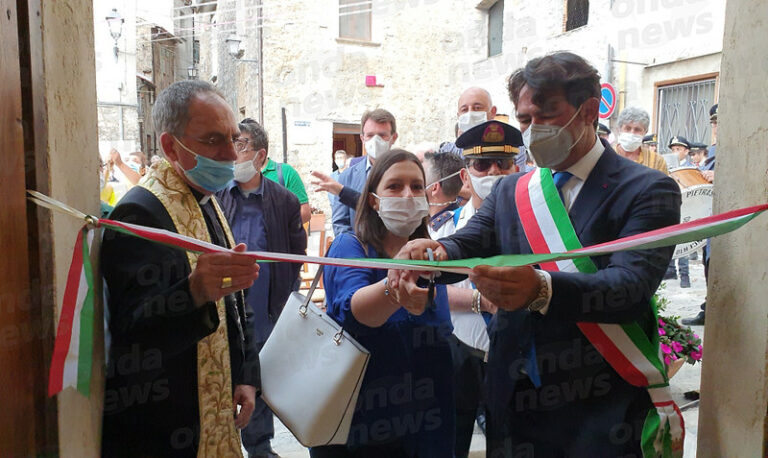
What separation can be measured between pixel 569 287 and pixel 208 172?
4.44 feet

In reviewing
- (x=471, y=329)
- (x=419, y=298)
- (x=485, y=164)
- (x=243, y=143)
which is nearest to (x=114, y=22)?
(x=243, y=143)

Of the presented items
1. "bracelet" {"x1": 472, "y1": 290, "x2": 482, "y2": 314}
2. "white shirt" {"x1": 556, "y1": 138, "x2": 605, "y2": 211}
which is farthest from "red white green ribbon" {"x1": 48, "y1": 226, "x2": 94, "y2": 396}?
"bracelet" {"x1": 472, "y1": 290, "x2": 482, "y2": 314}

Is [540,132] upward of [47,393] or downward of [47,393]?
upward

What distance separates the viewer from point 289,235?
13.3 ft

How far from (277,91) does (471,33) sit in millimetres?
6165

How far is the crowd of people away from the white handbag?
0.34 feet

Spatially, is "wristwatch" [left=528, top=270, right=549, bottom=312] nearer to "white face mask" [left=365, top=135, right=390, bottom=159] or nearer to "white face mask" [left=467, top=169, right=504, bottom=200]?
"white face mask" [left=467, top=169, right=504, bottom=200]

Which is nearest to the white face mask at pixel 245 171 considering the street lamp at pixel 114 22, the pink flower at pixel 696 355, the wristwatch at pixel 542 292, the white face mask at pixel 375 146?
the white face mask at pixel 375 146

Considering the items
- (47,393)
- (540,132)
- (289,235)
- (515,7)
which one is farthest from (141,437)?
(515,7)

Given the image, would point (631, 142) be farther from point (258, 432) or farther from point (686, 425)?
point (258, 432)

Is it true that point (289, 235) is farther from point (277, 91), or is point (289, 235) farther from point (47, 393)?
point (277, 91)

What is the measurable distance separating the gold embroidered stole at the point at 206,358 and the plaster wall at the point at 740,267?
1610 mm

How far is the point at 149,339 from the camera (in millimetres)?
1780

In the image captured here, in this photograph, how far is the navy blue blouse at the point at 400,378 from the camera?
2.26 meters
